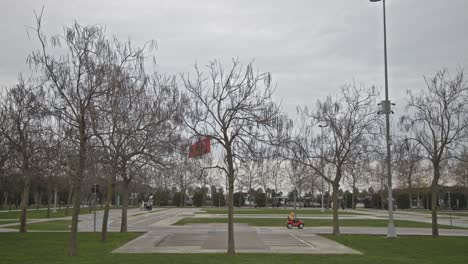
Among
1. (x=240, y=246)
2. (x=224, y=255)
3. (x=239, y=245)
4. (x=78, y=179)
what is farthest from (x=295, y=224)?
(x=78, y=179)

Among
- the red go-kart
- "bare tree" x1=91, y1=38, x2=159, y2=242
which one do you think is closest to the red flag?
"bare tree" x1=91, y1=38, x2=159, y2=242

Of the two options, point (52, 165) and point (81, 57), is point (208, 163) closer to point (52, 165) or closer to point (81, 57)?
point (81, 57)

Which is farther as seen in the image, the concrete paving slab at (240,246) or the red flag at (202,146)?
the concrete paving slab at (240,246)

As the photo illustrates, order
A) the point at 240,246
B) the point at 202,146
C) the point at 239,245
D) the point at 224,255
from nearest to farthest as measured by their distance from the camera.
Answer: the point at 224,255 < the point at 202,146 < the point at 240,246 < the point at 239,245

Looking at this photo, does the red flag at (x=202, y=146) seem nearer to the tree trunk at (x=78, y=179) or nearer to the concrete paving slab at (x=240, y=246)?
the concrete paving slab at (x=240, y=246)

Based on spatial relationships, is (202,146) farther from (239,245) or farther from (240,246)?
(239,245)

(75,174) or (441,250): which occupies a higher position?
(75,174)

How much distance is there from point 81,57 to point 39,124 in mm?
8355

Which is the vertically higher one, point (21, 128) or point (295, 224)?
point (21, 128)

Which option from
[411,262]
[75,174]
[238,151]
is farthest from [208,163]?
[411,262]

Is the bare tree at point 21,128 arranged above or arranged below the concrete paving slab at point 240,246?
above

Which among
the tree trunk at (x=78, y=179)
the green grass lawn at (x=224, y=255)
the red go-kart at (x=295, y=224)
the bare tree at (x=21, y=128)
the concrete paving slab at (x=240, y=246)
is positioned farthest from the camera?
the red go-kart at (x=295, y=224)

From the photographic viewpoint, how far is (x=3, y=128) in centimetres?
2673

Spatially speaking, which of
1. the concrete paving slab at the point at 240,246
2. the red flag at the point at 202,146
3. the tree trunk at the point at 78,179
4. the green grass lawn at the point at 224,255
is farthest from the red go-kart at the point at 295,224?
the tree trunk at the point at 78,179
